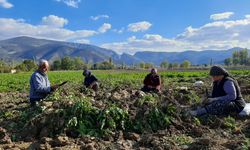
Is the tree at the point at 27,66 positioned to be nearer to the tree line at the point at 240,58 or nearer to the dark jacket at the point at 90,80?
the dark jacket at the point at 90,80

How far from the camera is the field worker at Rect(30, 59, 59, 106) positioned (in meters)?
9.34

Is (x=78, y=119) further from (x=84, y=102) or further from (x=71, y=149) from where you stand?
(x=71, y=149)

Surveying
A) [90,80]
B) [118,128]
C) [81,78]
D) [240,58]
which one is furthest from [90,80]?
[240,58]

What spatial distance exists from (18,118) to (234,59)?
12553cm

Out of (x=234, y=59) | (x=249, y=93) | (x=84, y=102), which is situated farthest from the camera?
(x=234, y=59)

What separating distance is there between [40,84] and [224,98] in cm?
435

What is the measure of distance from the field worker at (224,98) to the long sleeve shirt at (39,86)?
3613mm

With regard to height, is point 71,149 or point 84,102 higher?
point 84,102

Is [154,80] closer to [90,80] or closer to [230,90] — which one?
[90,80]

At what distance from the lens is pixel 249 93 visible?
1264 cm

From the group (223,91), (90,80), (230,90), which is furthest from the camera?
(90,80)

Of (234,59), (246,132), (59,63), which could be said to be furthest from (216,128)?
(234,59)

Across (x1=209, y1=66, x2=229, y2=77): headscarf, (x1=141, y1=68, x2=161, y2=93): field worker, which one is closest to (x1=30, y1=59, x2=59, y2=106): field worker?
(x1=209, y1=66, x2=229, y2=77): headscarf

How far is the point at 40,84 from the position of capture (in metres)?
9.38
